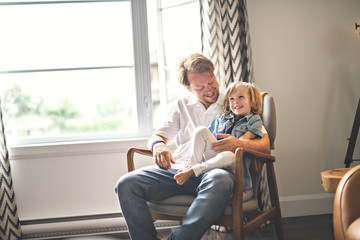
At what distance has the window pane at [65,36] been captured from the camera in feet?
9.68

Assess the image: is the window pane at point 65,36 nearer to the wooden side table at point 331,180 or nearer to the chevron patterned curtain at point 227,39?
the chevron patterned curtain at point 227,39

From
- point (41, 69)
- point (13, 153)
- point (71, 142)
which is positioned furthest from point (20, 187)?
point (41, 69)

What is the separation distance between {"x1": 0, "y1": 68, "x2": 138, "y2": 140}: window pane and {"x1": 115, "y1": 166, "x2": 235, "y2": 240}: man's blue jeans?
1.01 m

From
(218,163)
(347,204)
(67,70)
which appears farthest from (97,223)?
(347,204)

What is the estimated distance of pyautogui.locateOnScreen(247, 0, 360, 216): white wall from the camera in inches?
115

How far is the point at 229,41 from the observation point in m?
2.76

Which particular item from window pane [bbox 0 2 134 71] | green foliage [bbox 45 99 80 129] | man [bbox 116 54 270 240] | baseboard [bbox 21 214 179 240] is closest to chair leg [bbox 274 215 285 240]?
man [bbox 116 54 270 240]

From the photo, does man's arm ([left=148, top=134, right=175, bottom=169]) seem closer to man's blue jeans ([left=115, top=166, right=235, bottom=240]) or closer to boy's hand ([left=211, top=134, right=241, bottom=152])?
man's blue jeans ([left=115, top=166, right=235, bottom=240])

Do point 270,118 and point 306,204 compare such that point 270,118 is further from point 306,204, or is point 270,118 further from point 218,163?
point 306,204

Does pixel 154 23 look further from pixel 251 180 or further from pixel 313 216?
pixel 313 216

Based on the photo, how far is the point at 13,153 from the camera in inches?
111

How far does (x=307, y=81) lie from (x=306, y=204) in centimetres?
97

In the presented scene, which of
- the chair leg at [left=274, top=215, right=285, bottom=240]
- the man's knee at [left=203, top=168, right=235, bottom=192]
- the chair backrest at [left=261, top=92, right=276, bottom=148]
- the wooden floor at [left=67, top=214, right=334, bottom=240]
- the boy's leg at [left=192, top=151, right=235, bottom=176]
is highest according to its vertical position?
the chair backrest at [left=261, top=92, right=276, bottom=148]

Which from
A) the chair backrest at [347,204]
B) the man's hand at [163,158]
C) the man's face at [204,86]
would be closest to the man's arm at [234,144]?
the man's hand at [163,158]
